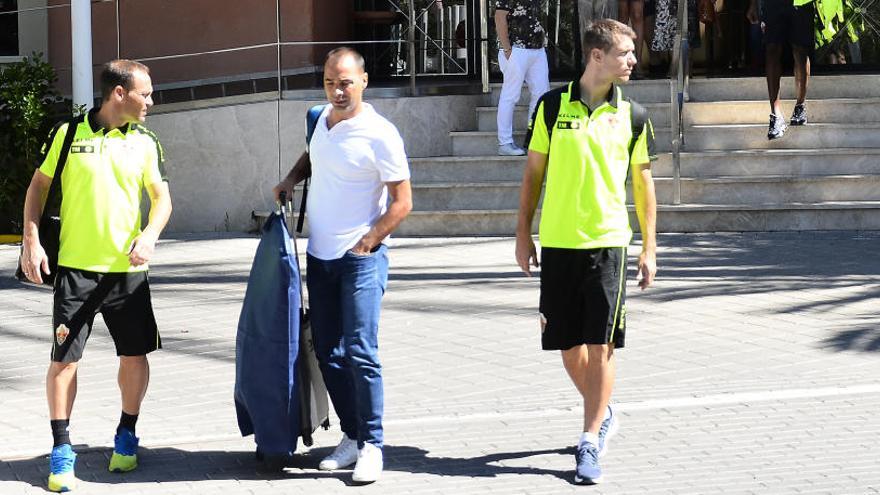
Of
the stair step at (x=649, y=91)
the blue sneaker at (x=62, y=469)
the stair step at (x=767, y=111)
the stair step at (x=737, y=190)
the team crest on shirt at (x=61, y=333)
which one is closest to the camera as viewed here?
the blue sneaker at (x=62, y=469)

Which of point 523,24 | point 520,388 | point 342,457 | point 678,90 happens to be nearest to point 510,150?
point 523,24

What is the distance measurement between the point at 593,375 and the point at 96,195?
2181 mm

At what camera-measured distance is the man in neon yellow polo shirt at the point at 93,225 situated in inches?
246

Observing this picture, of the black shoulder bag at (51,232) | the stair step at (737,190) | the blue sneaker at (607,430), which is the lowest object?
the blue sneaker at (607,430)

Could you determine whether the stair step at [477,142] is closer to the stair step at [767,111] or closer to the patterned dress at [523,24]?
the stair step at [767,111]

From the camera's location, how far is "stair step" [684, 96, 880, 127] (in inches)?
564

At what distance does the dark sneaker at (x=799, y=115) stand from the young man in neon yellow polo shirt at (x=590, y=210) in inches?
316

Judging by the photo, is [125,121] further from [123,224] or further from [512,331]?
[512,331]

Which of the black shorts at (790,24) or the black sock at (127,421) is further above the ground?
the black shorts at (790,24)

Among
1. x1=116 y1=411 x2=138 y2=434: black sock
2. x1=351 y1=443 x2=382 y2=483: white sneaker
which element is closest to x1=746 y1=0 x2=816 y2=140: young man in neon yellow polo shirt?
x1=351 y1=443 x2=382 y2=483: white sneaker

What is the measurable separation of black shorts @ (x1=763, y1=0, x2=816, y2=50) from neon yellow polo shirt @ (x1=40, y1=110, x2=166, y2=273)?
8866mm

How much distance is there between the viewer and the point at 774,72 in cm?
1372

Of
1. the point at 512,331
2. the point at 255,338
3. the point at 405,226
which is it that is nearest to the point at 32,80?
the point at 405,226

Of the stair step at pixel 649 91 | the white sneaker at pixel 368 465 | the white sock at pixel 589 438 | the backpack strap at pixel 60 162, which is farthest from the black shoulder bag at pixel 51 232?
the stair step at pixel 649 91
